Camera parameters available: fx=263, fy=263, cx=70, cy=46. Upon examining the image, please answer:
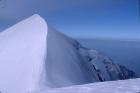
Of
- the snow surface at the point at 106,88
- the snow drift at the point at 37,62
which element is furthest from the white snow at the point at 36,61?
the snow surface at the point at 106,88

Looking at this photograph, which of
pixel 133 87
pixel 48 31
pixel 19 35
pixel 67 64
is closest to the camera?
pixel 133 87

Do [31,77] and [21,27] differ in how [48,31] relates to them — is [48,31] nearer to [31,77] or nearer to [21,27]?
[21,27]

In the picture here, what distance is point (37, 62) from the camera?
10.4 meters

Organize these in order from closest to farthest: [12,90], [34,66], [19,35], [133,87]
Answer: [133,87] < [12,90] < [34,66] < [19,35]

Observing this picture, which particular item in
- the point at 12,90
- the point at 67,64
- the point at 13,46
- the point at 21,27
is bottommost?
the point at 12,90

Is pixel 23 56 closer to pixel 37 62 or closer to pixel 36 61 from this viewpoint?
pixel 36 61

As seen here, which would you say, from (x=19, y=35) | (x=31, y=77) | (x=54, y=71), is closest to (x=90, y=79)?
(x=54, y=71)

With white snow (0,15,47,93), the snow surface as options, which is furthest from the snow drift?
the snow surface

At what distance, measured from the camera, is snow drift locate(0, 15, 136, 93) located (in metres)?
9.50

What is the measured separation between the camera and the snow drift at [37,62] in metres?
9.50

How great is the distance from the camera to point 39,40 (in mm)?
11742

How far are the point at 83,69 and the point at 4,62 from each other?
12.0ft

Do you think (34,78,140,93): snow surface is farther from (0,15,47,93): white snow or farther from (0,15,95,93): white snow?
(0,15,47,93): white snow

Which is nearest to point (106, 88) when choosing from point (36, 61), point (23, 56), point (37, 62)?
point (37, 62)
